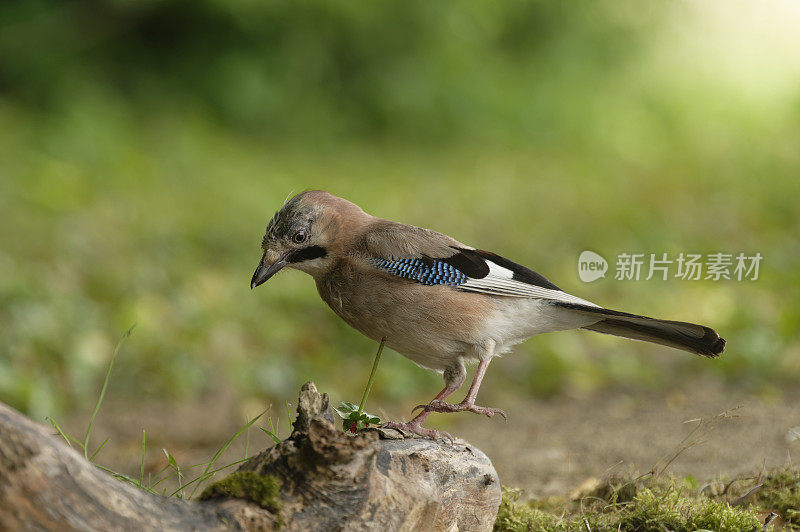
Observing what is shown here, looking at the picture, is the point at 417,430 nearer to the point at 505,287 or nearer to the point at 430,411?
the point at 430,411

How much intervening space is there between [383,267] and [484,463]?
0.86m

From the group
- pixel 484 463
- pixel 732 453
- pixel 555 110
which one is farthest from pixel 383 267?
A: pixel 555 110

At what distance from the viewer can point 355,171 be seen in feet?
38.4

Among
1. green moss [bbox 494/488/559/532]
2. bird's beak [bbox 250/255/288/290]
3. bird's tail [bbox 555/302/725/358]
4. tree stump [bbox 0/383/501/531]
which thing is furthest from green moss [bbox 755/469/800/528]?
bird's beak [bbox 250/255/288/290]

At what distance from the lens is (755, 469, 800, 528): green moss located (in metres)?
3.63

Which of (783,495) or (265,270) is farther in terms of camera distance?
(783,495)

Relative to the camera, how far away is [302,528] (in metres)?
2.73

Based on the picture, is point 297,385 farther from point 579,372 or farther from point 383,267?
point 383,267

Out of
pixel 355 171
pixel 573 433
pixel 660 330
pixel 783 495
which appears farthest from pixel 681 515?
pixel 355 171

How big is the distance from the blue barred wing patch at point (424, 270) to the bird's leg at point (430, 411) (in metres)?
0.39

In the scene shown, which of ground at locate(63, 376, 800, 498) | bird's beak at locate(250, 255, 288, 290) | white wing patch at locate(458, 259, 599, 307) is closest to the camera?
bird's beak at locate(250, 255, 288, 290)

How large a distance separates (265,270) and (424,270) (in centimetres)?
64

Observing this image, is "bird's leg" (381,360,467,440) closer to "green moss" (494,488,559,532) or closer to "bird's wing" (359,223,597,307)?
"bird's wing" (359,223,597,307)

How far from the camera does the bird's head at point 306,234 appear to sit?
360 cm
